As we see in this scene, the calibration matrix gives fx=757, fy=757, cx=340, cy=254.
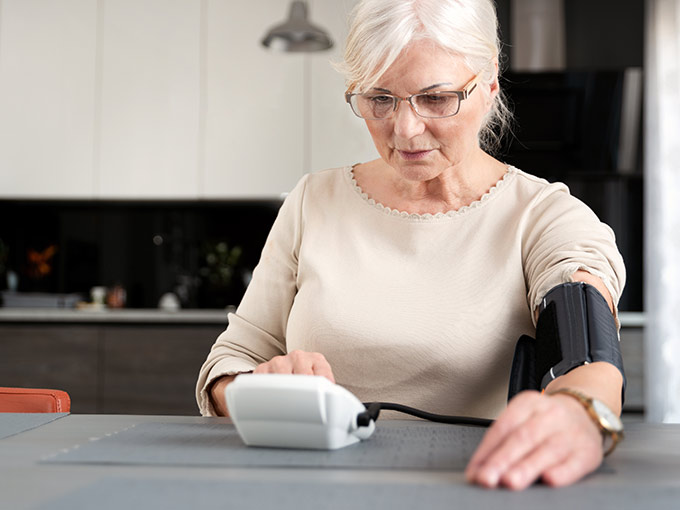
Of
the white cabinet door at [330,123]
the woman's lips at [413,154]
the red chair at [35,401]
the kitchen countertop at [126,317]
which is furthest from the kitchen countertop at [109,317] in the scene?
the woman's lips at [413,154]

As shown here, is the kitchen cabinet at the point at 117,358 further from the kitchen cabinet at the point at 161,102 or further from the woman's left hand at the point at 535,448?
the woman's left hand at the point at 535,448

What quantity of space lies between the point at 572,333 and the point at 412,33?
471 millimetres

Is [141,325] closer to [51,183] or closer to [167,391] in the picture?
[167,391]

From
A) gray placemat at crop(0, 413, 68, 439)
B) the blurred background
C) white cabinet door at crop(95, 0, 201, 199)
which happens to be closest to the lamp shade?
the blurred background

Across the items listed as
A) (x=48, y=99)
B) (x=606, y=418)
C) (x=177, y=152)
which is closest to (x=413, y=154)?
(x=606, y=418)

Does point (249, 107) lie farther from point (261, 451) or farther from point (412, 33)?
point (261, 451)

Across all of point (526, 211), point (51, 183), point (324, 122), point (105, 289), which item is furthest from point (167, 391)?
point (526, 211)

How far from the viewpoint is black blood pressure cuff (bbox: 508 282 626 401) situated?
82 centimetres

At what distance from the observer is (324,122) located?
3516mm

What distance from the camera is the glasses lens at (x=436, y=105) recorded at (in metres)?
1.06

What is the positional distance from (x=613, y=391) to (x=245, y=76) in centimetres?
302

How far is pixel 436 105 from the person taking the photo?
3.51 feet

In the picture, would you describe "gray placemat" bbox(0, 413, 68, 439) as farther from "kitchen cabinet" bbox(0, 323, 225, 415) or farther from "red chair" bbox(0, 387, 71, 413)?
"kitchen cabinet" bbox(0, 323, 225, 415)

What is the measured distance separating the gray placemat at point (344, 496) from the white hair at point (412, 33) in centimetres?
66
